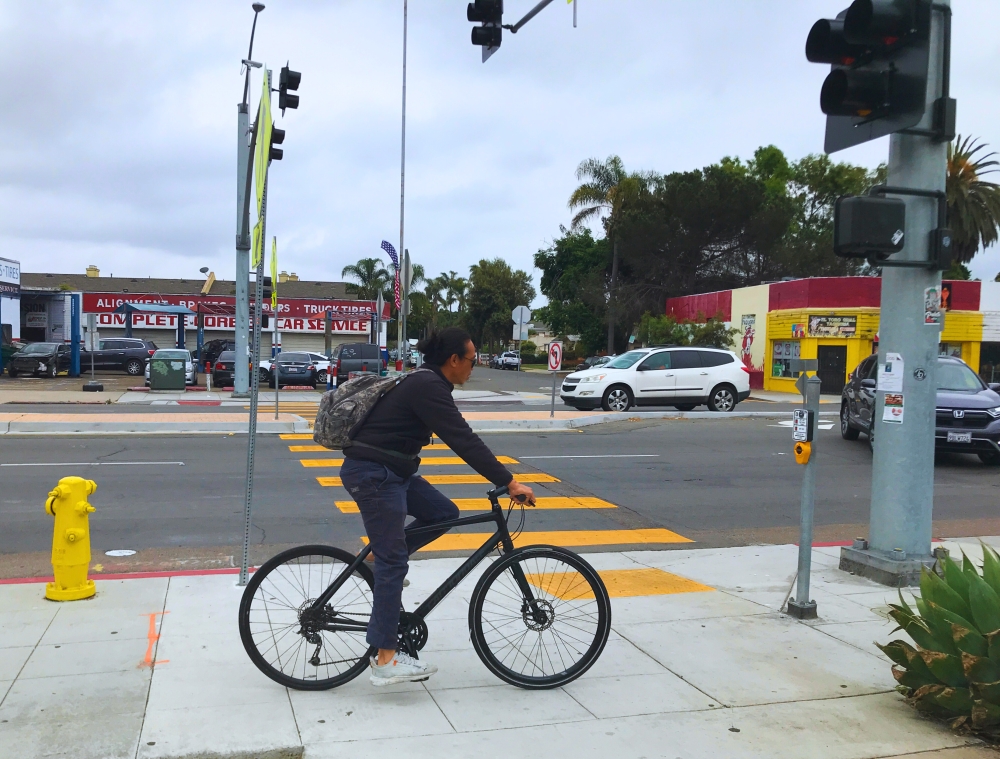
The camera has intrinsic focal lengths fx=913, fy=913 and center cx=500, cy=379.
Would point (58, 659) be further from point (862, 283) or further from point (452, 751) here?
point (862, 283)

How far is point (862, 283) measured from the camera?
1316 inches

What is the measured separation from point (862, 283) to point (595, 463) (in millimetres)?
23153

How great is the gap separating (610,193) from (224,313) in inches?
935

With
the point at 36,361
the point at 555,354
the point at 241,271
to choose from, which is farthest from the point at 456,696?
the point at 36,361

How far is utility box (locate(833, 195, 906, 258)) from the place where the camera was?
623 centimetres

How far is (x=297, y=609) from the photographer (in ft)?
15.6

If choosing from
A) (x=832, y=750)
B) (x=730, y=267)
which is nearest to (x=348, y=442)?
(x=832, y=750)

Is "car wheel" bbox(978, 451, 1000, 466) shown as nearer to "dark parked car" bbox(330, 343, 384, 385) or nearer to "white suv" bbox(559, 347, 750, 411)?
"white suv" bbox(559, 347, 750, 411)

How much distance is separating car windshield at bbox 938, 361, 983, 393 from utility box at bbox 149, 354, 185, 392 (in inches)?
834

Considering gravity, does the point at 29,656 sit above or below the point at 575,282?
below

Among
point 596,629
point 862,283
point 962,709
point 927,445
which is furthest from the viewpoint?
point 862,283

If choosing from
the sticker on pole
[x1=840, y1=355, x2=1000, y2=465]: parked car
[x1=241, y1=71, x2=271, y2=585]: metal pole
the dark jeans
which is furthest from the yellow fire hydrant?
the sticker on pole

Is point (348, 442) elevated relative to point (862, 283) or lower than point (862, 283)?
lower

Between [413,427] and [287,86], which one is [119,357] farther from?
[413,427]
